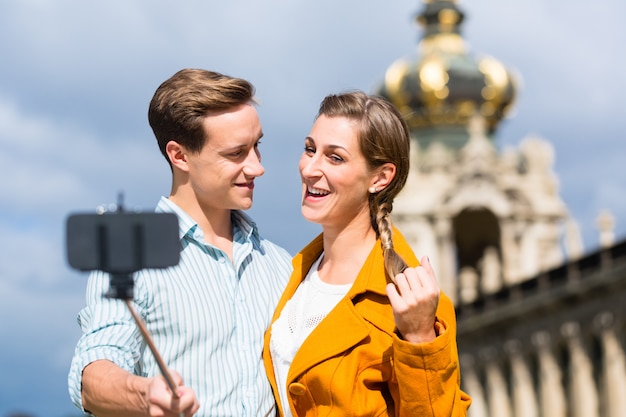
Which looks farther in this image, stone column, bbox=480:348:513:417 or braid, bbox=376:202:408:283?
stone column, bbox=480:348:513:417

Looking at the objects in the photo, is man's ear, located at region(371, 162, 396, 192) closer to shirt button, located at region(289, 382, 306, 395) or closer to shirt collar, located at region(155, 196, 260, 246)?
shirt collar, located at region(155, 196, 260, 246)

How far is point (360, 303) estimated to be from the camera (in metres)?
7.75

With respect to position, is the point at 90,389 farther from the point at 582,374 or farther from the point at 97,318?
the point at 582,374

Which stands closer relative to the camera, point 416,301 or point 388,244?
point 416,301

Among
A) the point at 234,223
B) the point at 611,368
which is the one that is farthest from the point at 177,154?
the point at 611,368

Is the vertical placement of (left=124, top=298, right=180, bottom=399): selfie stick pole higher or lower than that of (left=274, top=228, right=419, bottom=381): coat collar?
lower

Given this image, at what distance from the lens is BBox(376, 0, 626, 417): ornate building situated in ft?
210

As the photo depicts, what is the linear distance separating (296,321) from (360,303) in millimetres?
378

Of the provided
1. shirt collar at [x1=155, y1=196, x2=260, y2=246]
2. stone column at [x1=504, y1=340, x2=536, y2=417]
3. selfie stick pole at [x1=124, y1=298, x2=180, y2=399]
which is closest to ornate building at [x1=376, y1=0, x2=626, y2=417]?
stone column at [x1=504, y1=340, x2=536, y2=417]

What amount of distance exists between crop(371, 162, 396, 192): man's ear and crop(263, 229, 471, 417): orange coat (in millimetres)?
386

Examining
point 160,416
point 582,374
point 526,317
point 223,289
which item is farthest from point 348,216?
point 526,317

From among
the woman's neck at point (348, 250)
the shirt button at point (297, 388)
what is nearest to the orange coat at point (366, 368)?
the shirt button at point (297, 388)

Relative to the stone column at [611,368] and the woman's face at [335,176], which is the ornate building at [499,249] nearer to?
the stone column at [611,368]

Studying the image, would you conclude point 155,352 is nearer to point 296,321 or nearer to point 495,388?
point 296,321
